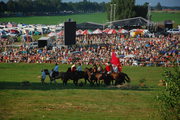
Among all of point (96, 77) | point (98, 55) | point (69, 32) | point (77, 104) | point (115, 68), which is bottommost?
point (98, 55)

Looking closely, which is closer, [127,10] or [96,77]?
[96,77]

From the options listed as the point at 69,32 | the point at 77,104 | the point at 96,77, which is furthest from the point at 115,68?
the point at 69,32

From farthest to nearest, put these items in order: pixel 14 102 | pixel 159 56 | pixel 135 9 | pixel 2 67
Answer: pixel 135 9 < pixel 159 56 < pixel 2 67 < pixel 14 102

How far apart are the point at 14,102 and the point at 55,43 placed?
122 ft

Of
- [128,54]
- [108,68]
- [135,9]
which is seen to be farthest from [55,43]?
[135,9]

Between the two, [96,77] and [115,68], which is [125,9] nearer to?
[115,68]

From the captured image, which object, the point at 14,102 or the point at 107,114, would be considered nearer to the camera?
the point at 107,114

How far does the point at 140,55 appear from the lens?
139 feet

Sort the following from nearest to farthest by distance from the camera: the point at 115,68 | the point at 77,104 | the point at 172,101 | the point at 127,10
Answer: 1. the point at 172,101
2. the point at 77,104
3. the point at 115,68
4. the point at 127,10

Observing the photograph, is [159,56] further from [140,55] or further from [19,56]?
[19,56]

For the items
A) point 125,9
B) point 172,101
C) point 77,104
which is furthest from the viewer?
point 125,9

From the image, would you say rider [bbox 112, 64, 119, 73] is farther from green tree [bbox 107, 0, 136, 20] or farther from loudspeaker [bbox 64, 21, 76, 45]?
green tree [bbox 107, 0, 136, 20]

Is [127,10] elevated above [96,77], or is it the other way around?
[127,10]

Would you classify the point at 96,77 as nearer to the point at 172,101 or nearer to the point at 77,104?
the point at 77,104
